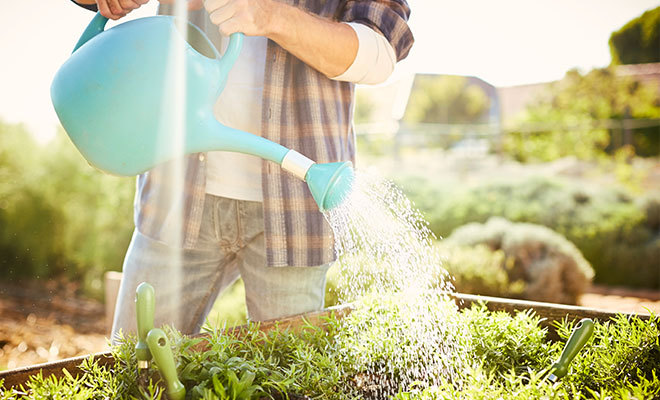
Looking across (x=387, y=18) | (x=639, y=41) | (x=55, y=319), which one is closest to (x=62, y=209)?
(x=55, y=319)

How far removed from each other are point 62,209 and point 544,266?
4312 mm

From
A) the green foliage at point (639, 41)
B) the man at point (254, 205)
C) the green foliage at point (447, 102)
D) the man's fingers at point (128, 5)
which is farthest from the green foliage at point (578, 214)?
the green foliage at point (447, 102)

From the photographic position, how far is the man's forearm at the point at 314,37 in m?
0.92

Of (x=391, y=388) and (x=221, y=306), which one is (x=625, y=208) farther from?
(x=391, y=388)

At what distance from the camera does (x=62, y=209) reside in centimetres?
491

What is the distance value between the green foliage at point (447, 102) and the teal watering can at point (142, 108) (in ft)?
87.3

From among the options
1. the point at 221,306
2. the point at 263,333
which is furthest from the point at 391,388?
→ the point at 221,306

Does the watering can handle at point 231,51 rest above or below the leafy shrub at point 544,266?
above

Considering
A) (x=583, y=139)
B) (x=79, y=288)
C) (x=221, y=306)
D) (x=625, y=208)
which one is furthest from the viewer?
(x=583, y=139)

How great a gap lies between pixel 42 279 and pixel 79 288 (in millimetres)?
682

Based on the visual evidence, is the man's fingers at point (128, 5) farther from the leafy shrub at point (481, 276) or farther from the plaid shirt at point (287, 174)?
the leafy shrub at point (481, 276)

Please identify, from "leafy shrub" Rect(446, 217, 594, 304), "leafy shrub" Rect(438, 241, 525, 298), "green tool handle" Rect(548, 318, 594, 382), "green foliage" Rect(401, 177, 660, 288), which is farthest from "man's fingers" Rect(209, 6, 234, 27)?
"green foliage" Rect(401, 177, 660, 288)

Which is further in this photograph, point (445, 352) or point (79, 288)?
point (79, 288)

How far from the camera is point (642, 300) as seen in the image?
5.01 metres
